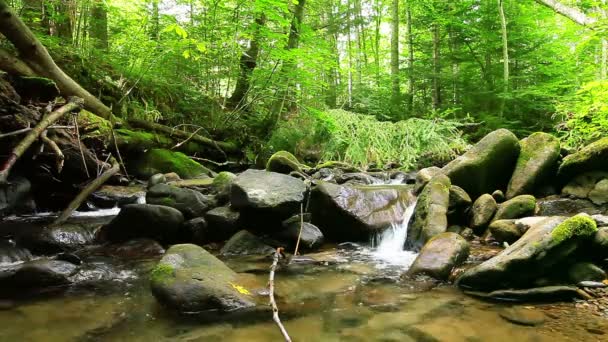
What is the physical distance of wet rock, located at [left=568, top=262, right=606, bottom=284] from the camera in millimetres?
3881

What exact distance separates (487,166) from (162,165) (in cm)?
678

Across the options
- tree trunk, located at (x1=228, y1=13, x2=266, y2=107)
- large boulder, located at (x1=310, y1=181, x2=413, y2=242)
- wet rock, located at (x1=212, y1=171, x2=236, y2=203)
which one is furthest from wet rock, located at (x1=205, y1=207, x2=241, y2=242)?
tree trunk, located at (x1=228, y1=13, x2=266, y2=107)

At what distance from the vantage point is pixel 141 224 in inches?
237

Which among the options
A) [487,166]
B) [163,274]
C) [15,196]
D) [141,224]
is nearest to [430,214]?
[487,166]

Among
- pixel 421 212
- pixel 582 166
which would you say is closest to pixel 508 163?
pixel 582 166

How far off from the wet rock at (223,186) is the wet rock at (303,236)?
1377 mm

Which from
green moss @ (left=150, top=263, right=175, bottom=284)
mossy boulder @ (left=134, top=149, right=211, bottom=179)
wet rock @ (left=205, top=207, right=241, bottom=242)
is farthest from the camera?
mossy boulder @ (left=134, top=149, right=211, bottom=179)

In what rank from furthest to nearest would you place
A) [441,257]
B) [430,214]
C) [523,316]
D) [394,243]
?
[394,243] → [430,214] → [441,257] → [523,316]

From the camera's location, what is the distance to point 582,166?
630cm

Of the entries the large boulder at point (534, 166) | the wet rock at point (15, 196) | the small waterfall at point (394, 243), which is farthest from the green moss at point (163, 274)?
the large boulder at point (534, 166)

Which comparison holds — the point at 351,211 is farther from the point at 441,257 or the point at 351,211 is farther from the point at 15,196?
the point at 15,196

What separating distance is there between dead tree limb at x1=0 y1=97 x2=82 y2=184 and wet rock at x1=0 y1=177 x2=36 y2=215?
1426 millimetres

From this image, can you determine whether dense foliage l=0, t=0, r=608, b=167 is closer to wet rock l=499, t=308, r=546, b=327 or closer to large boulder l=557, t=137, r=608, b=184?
large boulder l=557, t=137, r=608, b=184

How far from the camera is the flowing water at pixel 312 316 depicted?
3154 millimetres
